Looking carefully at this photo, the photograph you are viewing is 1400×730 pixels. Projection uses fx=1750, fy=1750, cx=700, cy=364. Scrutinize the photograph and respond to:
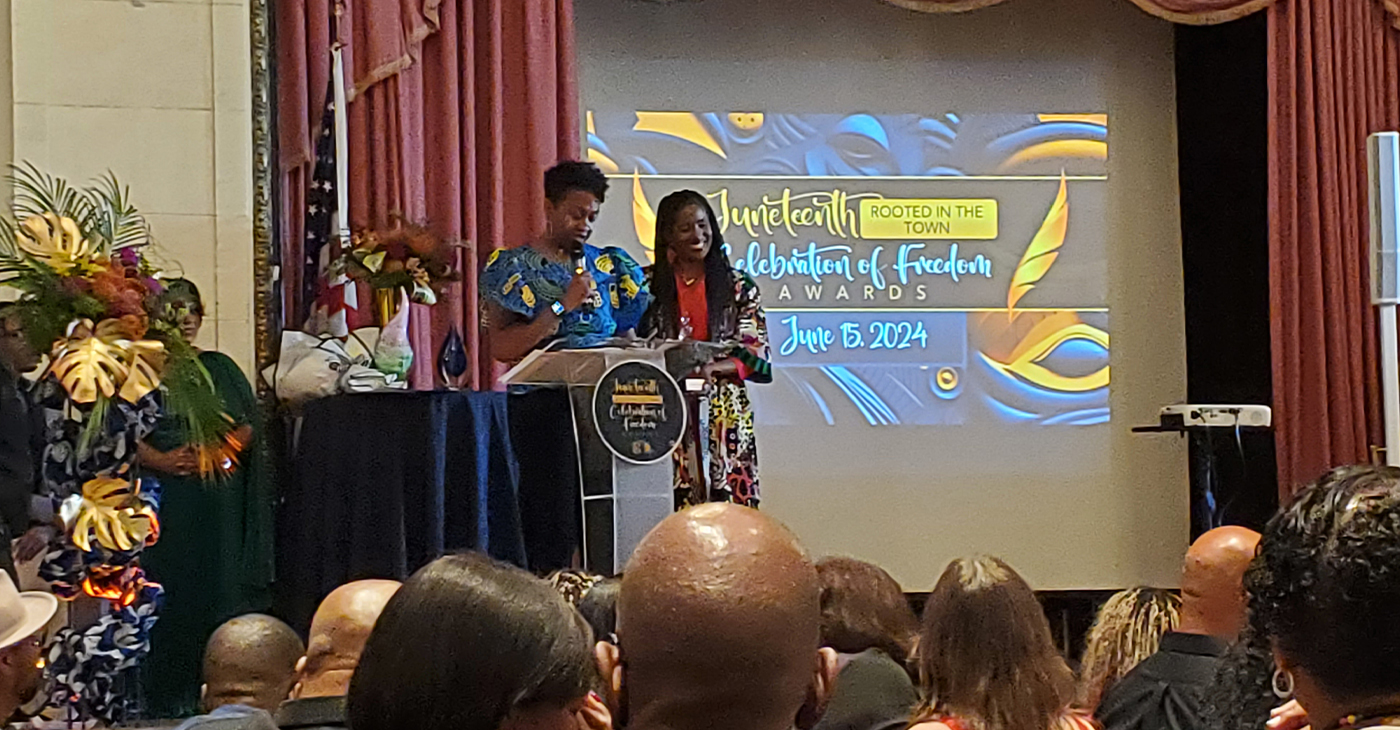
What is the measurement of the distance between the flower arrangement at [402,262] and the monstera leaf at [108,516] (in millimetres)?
1370

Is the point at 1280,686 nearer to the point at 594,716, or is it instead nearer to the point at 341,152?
the point at 594,716

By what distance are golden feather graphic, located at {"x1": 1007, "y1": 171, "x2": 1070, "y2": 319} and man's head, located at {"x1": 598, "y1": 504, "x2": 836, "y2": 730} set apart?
5.99 metres

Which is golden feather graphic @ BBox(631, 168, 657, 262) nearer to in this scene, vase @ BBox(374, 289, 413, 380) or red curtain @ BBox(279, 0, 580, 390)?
red curtain @ BBox(279, 0, 580, 390)

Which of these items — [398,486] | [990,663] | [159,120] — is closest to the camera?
[990,663]

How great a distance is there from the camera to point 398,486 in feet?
15.4

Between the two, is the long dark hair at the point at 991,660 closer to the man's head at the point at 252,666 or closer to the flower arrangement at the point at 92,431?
the man's head at the point at 252,666

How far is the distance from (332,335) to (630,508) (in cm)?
130

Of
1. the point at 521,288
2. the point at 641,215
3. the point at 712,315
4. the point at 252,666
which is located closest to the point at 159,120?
the point at 521,288

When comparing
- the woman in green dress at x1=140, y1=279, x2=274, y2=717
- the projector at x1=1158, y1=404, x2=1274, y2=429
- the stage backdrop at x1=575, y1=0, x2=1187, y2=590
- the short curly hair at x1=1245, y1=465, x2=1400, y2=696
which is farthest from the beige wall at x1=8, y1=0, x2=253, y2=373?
the short curly hair at x1=1245, y1=465, x2=1400, y2=696

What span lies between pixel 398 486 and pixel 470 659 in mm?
3388

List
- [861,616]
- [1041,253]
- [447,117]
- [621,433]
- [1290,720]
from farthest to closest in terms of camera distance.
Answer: [1041,253] → [447,117] → [621,433] → [861,616] → [1290,720]

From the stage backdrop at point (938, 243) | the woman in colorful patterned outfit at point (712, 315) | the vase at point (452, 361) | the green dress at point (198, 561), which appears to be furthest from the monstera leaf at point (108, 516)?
the stage backdrop at point (938, 243)

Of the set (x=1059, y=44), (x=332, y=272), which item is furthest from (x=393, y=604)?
(x=1059, y=44)

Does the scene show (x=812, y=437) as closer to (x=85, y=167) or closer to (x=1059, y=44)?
(x=1059, y=44)
